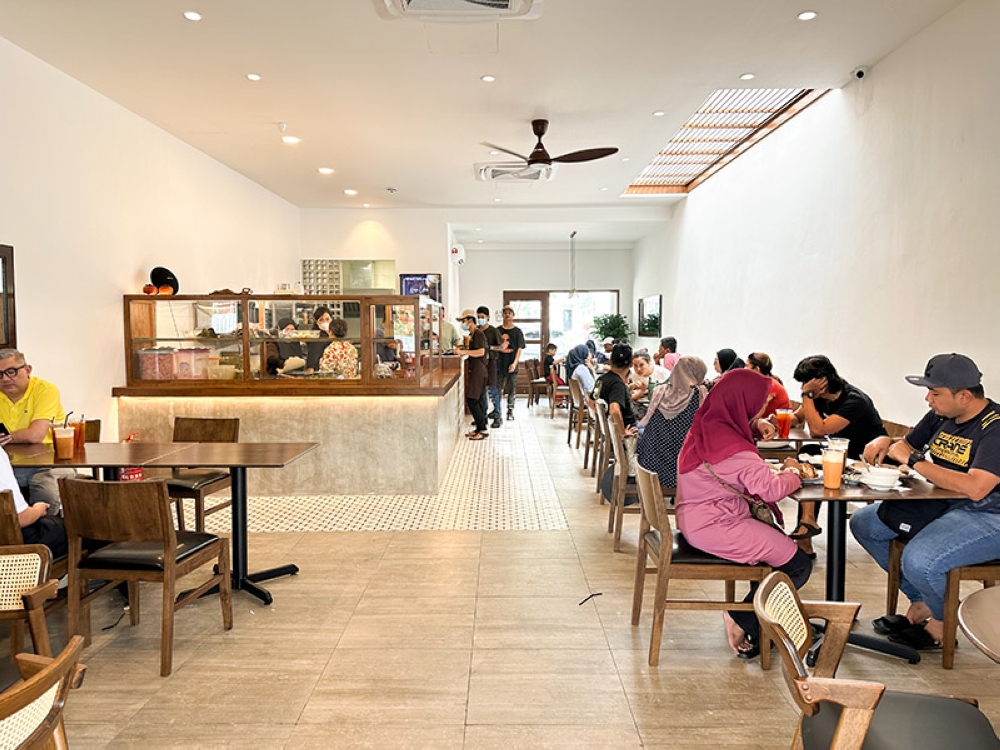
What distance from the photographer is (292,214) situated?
31.0 feet

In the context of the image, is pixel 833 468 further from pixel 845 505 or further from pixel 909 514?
pixel 909 514

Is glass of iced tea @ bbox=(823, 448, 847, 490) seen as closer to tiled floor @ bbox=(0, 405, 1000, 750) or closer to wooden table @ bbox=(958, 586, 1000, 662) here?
tiled floor @ bbox=(0, 405, 1000, 750)

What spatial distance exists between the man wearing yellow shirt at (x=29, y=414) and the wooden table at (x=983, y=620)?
13.0 ft

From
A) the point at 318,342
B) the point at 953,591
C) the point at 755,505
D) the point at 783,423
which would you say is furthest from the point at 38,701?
the point at 318,342

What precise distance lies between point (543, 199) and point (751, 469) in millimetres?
7258

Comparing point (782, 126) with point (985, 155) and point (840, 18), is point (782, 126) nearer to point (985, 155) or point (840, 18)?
point (840, 18)

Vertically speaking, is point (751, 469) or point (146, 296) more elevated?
point (146, 296)

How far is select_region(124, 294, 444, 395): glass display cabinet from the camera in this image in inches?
206

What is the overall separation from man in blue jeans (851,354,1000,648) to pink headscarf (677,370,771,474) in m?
0.71

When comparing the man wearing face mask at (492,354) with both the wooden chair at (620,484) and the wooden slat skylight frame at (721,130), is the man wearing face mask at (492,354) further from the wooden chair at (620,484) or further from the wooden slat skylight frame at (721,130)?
the wooden chair at (620,484)

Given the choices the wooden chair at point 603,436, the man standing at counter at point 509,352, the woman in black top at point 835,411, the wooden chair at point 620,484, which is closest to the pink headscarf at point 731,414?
the woman in black top at point 835,411

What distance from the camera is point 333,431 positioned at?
5457 millimetres

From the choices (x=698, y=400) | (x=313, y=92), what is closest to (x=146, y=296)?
(x=313, y=92)

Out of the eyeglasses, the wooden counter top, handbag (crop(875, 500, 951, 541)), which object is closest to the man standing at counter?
the wooden counter top
